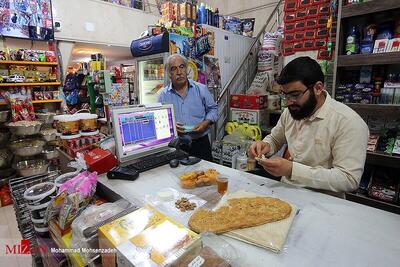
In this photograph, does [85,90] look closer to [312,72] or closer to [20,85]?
[20,85]

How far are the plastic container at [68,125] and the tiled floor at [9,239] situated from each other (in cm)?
140

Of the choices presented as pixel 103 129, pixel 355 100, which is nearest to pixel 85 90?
pixel 103 129

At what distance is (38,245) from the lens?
4.56 feet

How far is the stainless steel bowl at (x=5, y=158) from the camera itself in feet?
13.0

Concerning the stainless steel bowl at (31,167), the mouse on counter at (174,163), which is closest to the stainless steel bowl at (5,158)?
the stainless steel bowl at (31,167)

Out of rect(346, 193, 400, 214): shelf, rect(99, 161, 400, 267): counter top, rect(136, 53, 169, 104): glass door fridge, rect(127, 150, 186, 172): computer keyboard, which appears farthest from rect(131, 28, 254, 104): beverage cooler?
rect(346, 193, 400, 214): shelf

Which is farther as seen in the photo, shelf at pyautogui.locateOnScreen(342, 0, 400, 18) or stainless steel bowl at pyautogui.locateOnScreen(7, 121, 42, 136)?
stainless steel bowl at pyautogui.locateOnScreen(7, 121, 42, 136)

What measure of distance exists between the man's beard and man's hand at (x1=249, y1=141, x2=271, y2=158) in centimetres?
35

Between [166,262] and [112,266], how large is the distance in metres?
0.30

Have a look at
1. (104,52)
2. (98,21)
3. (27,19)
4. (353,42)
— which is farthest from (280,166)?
(104,52)

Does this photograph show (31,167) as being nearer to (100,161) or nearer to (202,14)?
(100,161)

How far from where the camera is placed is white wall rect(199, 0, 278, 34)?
6.19 m

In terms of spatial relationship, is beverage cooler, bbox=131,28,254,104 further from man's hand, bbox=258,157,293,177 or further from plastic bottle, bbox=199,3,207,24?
man's hand, bbox=258,157,293,177

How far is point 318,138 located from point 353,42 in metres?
1.77
